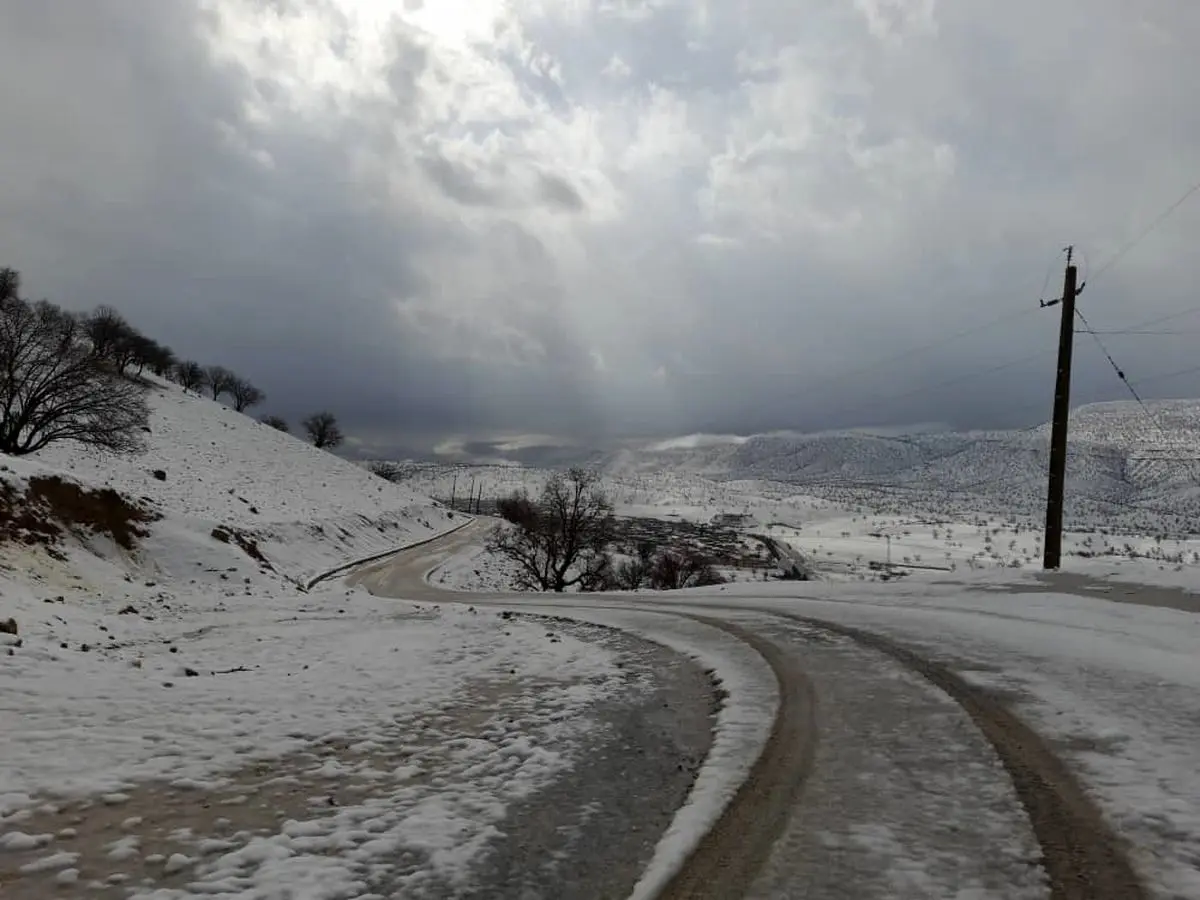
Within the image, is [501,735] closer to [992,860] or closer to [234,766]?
[234,766]

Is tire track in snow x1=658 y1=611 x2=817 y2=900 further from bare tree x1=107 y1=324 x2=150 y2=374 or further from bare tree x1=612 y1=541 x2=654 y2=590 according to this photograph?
bare tree x1=107 y1=324 x2=150 y2=374

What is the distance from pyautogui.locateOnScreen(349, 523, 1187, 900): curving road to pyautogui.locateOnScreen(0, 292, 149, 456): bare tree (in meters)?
33.8

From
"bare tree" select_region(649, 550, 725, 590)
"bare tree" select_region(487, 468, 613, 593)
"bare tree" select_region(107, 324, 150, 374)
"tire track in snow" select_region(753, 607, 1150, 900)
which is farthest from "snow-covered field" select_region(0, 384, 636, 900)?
"bare tree" select_region(107, 324, 150, 374)

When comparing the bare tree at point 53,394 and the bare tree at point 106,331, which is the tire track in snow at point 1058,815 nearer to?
the bare tree at point 53,394

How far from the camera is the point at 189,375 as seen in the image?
11456 cm

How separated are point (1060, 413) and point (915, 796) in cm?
1691

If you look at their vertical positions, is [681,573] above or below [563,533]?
below

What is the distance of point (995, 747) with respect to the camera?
5.64 m

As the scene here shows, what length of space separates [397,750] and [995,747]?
17.0 feet

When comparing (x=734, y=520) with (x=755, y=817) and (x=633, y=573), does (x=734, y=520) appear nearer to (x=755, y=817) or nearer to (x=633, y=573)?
(x=633, y=573)

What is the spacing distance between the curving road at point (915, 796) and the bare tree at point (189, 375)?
5007 inches

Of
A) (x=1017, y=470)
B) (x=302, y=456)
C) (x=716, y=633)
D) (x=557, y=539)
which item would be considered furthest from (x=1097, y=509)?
(x=716, y=633)

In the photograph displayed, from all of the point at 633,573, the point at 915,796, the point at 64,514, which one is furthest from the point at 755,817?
the point at 633,573

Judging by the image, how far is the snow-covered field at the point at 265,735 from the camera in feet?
13.6
